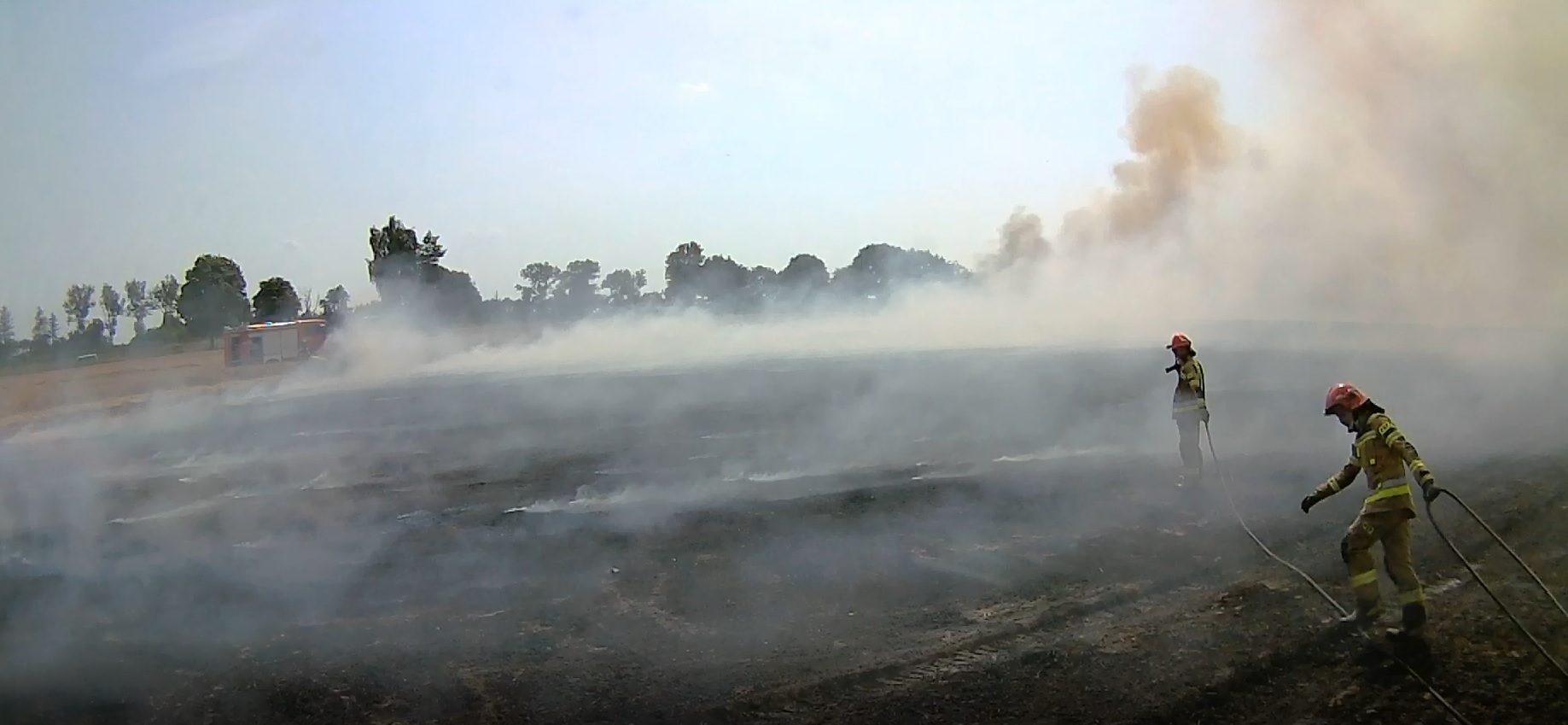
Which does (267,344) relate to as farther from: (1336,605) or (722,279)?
(1336,605)

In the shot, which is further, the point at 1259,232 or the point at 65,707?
the point at 1259,232

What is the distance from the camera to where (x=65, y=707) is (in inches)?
235

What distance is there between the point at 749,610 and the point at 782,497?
3701 millimetres

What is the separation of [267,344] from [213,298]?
40.3ft

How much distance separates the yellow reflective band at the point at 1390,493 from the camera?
594cm

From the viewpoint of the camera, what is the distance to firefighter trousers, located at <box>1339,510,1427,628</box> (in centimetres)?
581

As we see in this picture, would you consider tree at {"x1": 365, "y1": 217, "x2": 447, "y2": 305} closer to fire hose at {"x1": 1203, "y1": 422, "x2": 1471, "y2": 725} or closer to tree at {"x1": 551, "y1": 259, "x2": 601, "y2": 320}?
tree at {"x1": 551, "y1": 259, "x2": 601, "y2": 320}

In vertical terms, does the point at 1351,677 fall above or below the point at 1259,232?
below

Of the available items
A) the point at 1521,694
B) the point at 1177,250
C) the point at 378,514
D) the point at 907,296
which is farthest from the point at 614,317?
the point at 1521,694

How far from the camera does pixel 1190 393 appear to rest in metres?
11.1

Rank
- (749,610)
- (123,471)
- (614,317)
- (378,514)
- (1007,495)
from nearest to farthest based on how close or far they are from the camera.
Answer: (749,610), (1007,495), (378,514), (123,471), (614,317)

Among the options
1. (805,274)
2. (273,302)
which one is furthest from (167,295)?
(805,274)

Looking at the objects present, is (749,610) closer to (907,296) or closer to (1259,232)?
(1259,232)

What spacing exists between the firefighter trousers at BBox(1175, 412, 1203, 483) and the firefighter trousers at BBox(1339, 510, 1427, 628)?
4.46 metres
